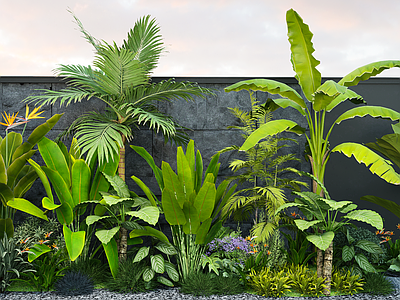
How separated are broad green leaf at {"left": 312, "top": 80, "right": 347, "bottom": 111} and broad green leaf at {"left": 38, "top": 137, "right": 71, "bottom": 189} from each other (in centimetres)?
262

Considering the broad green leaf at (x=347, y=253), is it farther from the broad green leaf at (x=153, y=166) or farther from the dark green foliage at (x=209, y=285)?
the broad green leaf at (x=153, y=166)

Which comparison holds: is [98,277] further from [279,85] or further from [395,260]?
[395,260]

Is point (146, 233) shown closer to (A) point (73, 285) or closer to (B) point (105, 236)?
(B) point (105, 236)

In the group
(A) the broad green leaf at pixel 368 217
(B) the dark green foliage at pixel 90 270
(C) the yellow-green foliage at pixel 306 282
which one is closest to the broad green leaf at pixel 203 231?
(C) the yellow-green foliage at pixel 306 282

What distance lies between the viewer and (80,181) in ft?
9.07

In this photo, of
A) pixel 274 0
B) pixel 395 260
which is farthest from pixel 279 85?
pixel 395 260

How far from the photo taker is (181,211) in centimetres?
254

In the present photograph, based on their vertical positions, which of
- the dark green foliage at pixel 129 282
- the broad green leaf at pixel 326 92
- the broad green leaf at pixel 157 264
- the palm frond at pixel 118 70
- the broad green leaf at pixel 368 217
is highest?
the palm frond at pixel 118 70

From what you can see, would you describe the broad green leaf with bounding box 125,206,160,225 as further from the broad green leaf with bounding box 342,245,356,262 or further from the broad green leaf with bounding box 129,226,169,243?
the broad green leaf with bounding box 342,245,356,262

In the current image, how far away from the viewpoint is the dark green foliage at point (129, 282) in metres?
2.48

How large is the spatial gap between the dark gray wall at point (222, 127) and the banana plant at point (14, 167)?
0.65m

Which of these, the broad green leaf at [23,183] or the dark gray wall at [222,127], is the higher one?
the dark gray wall at [222,127]

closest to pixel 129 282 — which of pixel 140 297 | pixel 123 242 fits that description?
pixel 140 297

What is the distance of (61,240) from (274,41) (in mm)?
3831
